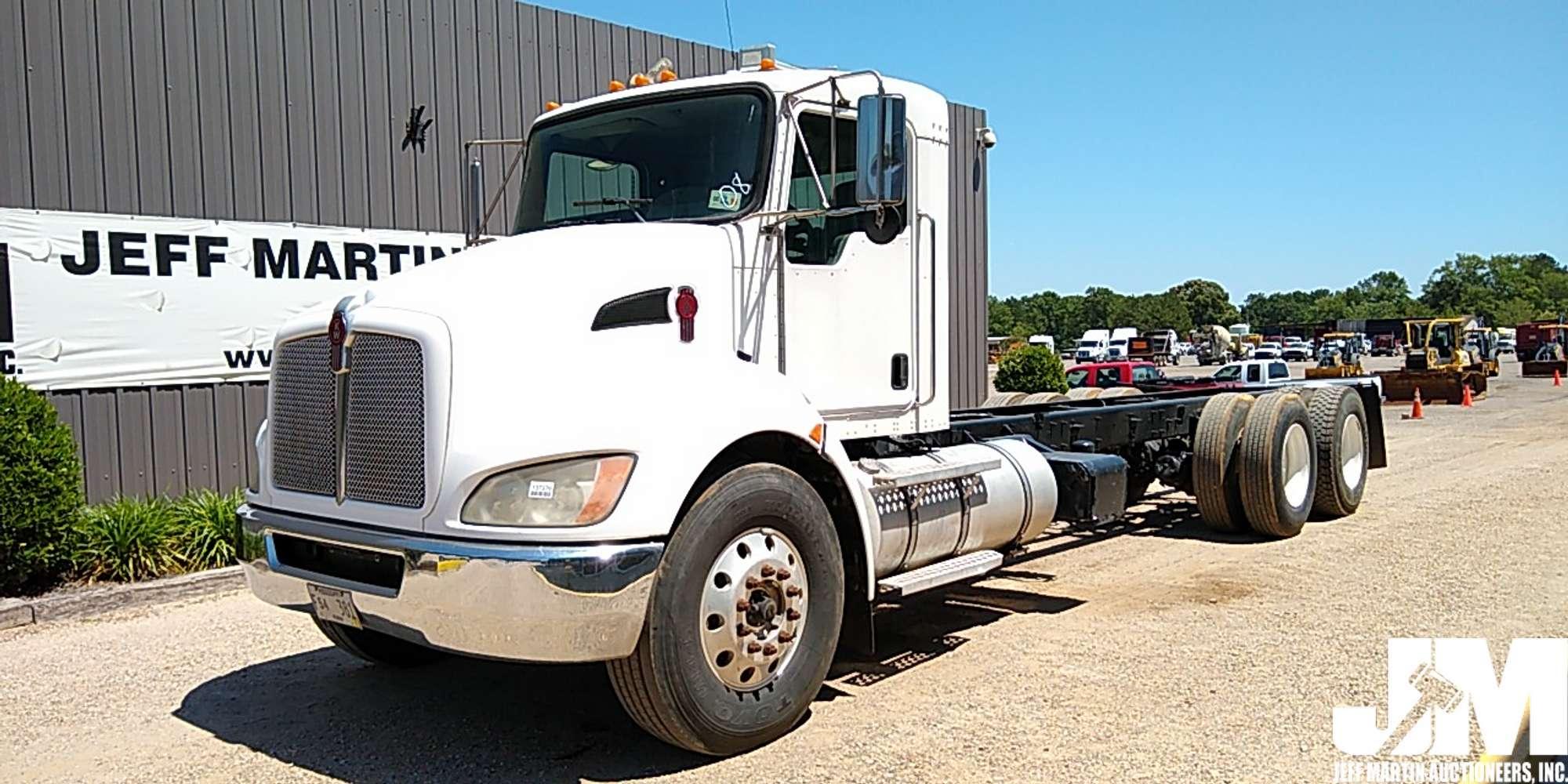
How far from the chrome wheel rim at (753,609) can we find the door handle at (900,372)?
148 cm

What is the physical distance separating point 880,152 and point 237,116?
679 cm

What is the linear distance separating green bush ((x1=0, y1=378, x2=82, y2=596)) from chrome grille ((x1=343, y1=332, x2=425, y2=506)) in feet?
13.4

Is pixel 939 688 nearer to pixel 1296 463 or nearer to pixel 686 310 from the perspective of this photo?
pixel 686 310

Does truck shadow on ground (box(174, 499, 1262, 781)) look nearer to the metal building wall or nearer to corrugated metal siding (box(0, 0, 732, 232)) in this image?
the metal building wall

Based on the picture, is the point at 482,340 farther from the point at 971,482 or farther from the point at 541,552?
the point at 971,482

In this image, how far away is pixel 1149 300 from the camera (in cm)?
13962

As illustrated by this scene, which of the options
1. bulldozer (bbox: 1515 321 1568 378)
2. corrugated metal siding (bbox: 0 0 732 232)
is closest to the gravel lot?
corrugated metal siding (bbox: 0 0 732 232)

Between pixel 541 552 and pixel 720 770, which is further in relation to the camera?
pixel 720 770

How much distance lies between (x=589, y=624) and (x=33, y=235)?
675 cm

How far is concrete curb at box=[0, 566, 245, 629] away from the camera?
23.5ft

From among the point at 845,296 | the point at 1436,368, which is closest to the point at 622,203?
the point at 845,296

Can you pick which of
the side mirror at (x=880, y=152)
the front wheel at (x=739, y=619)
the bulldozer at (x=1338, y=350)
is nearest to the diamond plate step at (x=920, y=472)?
the front wheel at (x=739, y=619)

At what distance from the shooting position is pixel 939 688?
555 cm

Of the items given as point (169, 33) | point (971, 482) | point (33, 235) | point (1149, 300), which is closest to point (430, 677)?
point (971, 482)
